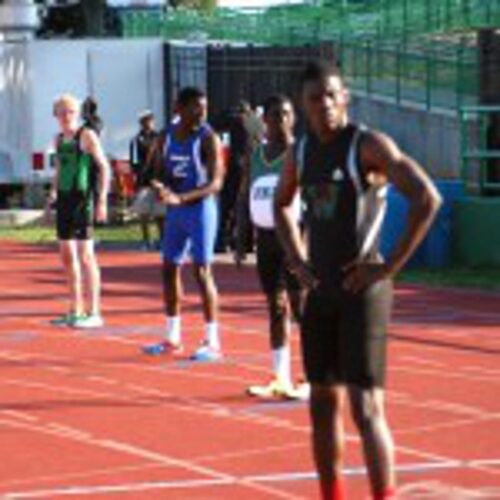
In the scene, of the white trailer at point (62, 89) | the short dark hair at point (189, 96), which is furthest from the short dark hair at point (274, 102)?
the white trailer at point (62, 89)

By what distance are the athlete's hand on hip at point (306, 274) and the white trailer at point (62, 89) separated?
2255 centimetres

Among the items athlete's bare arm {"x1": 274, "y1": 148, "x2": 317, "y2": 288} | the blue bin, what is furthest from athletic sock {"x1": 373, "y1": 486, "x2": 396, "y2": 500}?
the blue bin

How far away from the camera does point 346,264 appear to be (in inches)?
292

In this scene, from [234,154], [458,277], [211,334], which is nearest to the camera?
[211,334]

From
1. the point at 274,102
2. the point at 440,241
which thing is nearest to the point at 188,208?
the point at 274,102

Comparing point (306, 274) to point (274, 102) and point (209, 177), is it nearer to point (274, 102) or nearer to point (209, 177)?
point (274, 102)

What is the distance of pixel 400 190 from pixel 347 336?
67 cm

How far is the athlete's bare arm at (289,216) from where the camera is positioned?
7880mm

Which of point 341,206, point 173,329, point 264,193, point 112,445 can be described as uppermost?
point 341,206

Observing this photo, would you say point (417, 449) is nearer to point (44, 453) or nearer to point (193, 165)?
point (44, 453)

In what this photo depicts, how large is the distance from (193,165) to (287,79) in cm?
1782

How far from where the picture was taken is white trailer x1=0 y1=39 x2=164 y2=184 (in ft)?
99.9

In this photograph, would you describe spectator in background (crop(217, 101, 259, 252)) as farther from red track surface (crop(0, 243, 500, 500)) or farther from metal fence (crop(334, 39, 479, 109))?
metal fence (crop(334, 39, 479, 109))

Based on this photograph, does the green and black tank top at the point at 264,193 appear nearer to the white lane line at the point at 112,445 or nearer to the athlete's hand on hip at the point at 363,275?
the white lane line at the point at 112,445
